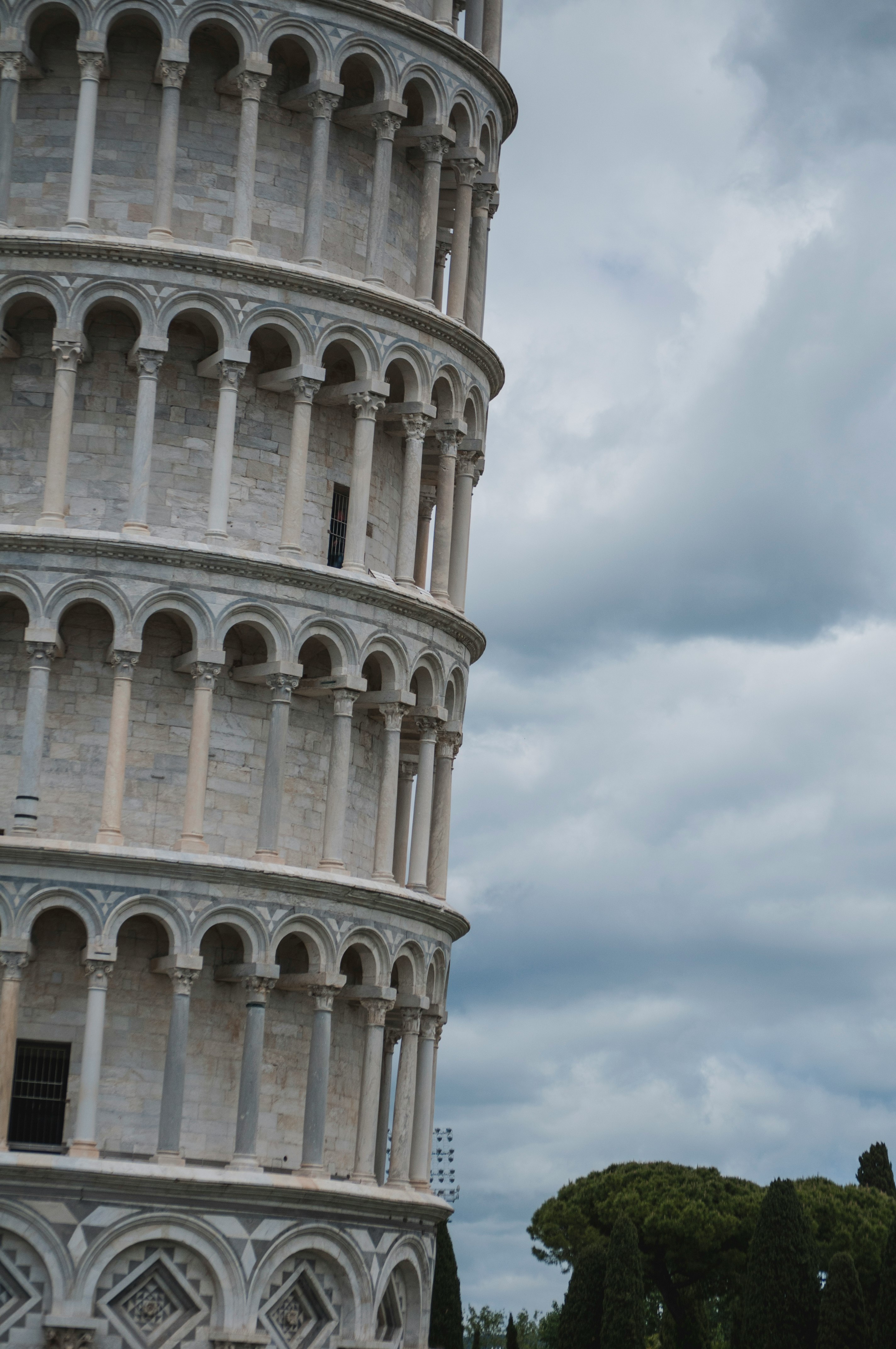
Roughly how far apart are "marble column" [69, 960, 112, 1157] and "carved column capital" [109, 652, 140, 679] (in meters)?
4.52

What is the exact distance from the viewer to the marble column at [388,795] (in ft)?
119

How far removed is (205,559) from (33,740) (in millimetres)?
3956

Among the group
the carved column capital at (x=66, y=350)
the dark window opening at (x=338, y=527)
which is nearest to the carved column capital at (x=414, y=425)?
the dark window opening at (x=338, y=527)

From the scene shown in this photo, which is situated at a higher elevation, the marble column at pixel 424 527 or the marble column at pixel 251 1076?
the marble column at pixel 424 527

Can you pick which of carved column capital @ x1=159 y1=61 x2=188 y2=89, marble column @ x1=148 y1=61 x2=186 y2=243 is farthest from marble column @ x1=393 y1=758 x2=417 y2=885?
carved column capital @ x1=159 y1=61 x2=188 y2=89

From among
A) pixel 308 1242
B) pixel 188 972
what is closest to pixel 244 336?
pixel 188 972

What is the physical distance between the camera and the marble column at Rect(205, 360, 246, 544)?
35.1 m

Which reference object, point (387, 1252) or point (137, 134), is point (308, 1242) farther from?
point (137, 134)

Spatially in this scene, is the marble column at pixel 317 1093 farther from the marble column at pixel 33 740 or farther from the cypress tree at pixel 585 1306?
the cypress tree at pixel 585 1306

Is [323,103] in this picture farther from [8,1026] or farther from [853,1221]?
[853,1221]

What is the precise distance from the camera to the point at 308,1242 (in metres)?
33.6

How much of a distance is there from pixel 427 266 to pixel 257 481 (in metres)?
5.41

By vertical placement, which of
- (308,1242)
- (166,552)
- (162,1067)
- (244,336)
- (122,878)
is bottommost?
(308,1242)

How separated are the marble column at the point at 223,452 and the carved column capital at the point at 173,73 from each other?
4.85 meters
